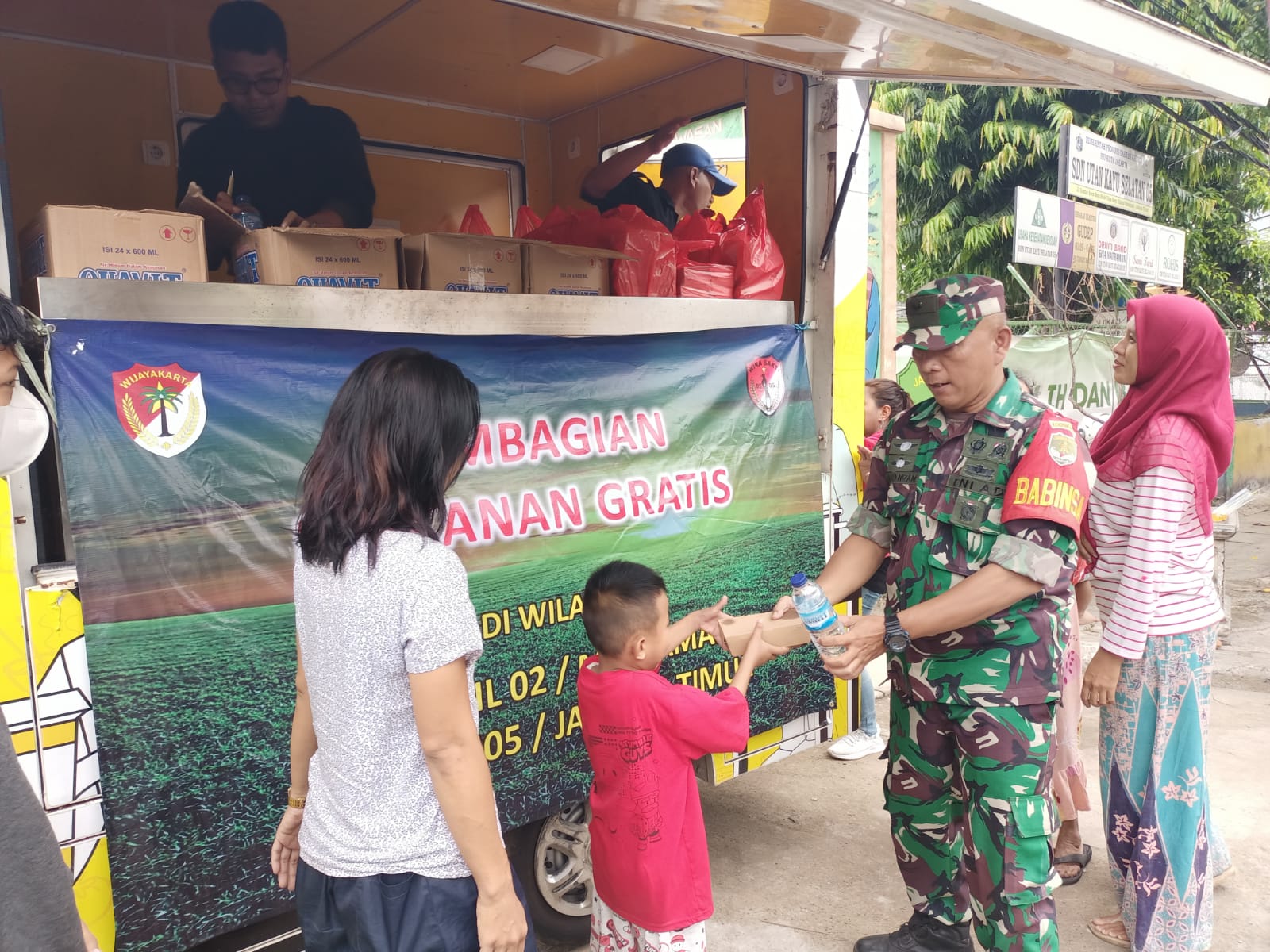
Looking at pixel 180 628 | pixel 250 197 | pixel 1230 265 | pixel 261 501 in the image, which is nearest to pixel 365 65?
pixel 250 197

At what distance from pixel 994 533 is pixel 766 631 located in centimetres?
68

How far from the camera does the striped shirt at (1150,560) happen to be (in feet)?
8.71

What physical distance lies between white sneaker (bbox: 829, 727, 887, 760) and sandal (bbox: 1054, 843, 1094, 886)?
1178mm

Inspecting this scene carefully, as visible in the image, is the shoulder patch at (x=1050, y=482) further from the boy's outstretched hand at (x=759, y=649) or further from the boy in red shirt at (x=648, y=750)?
the boy in red shirt at (x=648, y=750)

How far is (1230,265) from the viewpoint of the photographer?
15.1 meters

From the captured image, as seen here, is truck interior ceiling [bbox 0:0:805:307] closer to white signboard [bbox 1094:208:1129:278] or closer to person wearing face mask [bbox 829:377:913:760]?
person wearing face mask [bbox 829:377:913:760]

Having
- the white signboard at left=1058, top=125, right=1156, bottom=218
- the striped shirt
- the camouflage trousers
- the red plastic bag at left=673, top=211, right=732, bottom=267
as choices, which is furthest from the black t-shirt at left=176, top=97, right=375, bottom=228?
the white signboard at left=1058, top=125, right=1156, bottom=218

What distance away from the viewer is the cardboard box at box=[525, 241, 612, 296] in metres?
2.93

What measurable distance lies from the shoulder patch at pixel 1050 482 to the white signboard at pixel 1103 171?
337 inches

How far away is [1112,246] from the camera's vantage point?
975 cm

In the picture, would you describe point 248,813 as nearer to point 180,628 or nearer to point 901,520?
point 180,628

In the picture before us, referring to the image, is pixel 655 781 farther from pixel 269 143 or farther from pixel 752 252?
pixel 269 143

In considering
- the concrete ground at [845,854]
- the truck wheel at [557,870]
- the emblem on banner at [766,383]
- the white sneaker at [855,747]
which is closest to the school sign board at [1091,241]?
the concrete ground at [845,854]

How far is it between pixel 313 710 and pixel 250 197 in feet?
8.18
